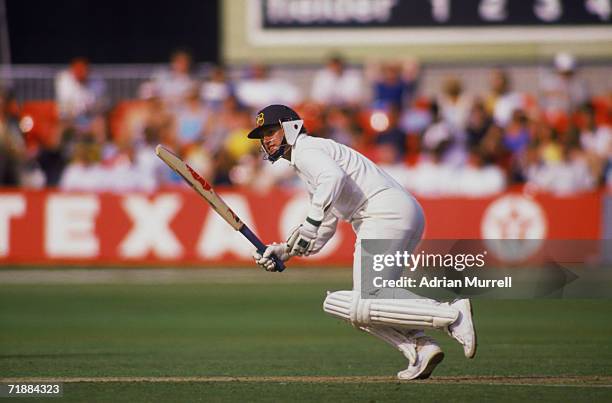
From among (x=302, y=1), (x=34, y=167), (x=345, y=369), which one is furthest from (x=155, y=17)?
(x=345, y=369)

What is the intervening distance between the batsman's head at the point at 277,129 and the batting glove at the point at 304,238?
59 centimetres

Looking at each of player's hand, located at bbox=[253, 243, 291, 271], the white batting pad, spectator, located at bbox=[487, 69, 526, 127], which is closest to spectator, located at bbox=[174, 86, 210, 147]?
spectator, located at bbox=[487, 69, 526, 127]

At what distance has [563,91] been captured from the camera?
772 inches

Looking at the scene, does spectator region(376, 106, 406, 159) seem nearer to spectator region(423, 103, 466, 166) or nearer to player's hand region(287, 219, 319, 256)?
spectator region(423, 103, 466, 166)

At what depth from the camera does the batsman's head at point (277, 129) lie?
28.3 ft

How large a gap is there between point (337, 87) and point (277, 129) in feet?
36.4

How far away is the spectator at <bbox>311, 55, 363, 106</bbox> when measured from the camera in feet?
64.2

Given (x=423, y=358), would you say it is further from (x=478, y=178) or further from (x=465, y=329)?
(x=478, y=178)

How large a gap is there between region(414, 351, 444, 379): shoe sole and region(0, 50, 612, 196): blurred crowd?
928cm

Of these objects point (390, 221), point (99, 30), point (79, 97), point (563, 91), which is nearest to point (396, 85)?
point (563, 91)

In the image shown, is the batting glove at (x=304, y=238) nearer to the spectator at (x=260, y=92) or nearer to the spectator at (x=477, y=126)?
the spectator at (x=477, y=126)

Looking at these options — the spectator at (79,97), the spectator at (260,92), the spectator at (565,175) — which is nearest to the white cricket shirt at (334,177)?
the spectator at (565,175)

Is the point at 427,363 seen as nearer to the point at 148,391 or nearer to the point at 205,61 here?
the point at 148,391

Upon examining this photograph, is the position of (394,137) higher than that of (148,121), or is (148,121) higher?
(148,121)
